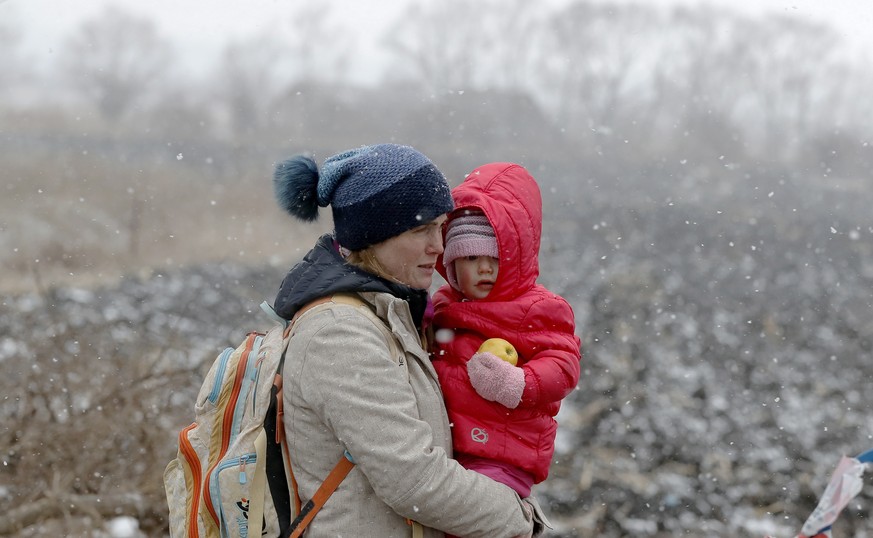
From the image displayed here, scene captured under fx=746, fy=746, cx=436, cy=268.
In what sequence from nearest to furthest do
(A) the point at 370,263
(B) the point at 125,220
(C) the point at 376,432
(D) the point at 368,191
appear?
(C) the point at 376,432 < (D) the point at 368,191 < (A) the point at 370,263 < (B) the point at 125,220

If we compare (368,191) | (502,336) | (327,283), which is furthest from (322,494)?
(368,191)

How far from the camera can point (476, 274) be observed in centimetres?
228

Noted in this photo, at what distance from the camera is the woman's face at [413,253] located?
213 cm

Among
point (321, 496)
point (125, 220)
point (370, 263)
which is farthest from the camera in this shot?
point (125, 220)

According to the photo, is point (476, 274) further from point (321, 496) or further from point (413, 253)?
point (321, 496)

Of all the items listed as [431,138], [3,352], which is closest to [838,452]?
[3,352]

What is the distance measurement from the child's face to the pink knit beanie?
0.03 m

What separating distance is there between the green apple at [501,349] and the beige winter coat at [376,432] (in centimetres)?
17

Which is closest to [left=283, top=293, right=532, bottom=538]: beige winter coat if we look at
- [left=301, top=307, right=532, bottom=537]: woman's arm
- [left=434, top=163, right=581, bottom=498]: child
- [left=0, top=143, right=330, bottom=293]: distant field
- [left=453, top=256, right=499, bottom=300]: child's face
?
[left=301, top=307, right=532, bottom=537]: woman's arm

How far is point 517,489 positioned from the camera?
218 centimetres

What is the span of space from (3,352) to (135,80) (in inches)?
340

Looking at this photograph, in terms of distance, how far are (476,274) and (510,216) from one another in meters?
0.21

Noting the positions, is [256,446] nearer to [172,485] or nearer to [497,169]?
[172,485]

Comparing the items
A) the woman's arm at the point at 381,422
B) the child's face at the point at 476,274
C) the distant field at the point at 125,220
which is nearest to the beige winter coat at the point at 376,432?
the woman's arm at the point at 381,422
